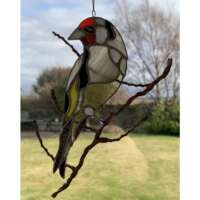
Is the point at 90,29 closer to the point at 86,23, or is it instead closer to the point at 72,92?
the point at 86,23

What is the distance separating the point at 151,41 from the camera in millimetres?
1888

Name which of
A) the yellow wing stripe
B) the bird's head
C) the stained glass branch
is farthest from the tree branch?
the bird's head

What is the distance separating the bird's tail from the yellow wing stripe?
0.17ft

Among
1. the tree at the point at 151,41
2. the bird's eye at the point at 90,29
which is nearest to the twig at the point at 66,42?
the bird's eye at the point at 90,29

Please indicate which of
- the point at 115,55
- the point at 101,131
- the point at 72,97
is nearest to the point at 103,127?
the point at 101,131

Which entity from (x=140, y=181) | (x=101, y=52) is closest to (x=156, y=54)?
(x=101, y=52)

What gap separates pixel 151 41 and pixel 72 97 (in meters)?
0.43

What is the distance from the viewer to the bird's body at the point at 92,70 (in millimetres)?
1699

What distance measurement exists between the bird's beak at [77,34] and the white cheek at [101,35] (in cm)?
6

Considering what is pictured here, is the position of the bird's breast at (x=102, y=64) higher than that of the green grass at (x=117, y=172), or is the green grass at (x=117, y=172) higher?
the bird's breast at (x=102, y=64)

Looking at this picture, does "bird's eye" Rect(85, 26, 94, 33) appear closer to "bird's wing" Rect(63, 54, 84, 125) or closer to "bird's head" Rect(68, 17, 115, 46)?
"bird's head" Rect(68, 17, 115, 46)

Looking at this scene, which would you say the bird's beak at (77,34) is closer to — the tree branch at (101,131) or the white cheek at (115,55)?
the white cheek at (115,55)
